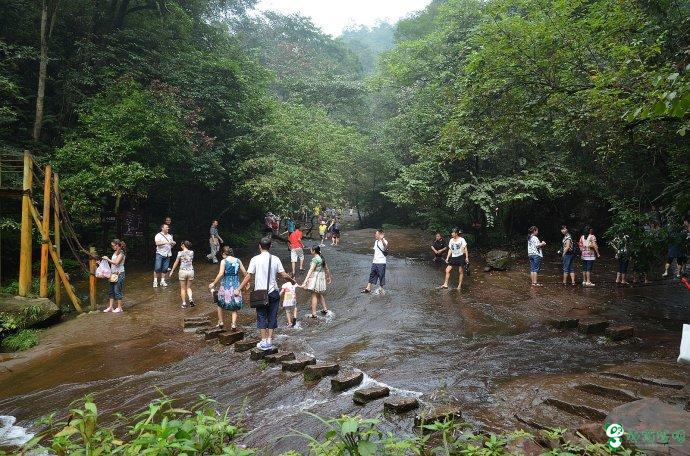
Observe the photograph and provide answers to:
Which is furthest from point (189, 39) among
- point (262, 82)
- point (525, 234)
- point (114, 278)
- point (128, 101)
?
point (525, 234)

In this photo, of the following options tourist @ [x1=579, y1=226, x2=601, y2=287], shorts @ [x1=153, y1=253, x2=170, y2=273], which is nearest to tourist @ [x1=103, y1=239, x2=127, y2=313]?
shorts @ [x1=153, y1=253, x2=170, y2=273]

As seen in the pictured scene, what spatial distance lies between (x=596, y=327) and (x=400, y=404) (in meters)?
5.56

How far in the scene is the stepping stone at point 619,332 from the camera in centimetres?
830

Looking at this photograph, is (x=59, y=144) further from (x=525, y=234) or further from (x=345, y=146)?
(x=525, y=234)

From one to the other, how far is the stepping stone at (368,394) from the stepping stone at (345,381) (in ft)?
1.25

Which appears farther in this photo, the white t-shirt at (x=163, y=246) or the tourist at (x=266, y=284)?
the white t-shirt at (x=163, y=246)

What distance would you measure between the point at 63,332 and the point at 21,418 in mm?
4752

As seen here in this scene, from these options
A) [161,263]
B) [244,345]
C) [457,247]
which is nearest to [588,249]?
[457,247]

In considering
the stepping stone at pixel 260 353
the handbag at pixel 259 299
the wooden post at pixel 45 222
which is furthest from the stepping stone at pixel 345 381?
the wooden post at pixel 45 222

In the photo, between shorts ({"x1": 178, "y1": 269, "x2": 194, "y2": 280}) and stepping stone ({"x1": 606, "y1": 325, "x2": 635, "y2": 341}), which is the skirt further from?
stepping stone ({"x1": 606, "y1": 325, "x2": 635, "y2": 341})

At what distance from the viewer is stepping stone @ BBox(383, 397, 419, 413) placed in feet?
17.1

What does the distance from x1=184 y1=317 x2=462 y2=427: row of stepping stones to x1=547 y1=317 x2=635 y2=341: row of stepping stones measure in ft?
16.5

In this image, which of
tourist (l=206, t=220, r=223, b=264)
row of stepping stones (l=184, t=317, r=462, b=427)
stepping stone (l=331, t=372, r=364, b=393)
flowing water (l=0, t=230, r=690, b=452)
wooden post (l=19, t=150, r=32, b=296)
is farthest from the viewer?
tourist (l=206, t=220, r=223, b=264)

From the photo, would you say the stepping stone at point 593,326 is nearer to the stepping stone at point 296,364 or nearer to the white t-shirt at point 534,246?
the white t-shirt at point 534,246
